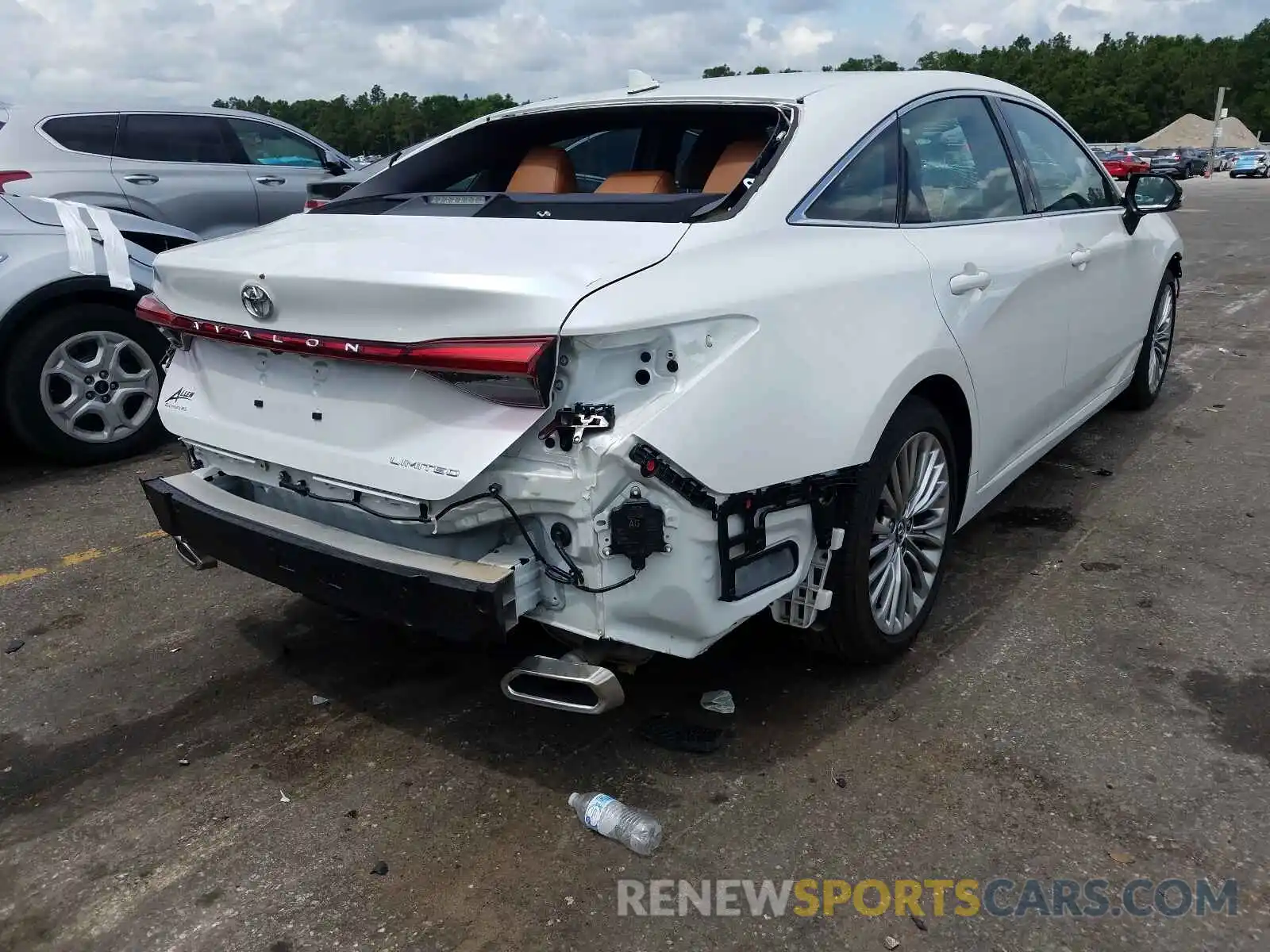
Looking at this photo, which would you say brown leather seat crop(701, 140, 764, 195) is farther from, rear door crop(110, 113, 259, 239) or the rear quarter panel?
rear door crop(110, 113, 259, 239)

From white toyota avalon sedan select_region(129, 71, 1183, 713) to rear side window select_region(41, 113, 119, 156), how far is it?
4971mm

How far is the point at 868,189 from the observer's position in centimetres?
299

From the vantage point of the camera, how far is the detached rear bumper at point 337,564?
2293mm

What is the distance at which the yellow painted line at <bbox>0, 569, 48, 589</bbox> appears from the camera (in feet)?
13.5

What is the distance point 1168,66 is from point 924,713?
111784 millimetres

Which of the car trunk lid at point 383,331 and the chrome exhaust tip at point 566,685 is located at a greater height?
the car trunk lid at point 383,331

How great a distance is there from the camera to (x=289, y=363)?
105 inches

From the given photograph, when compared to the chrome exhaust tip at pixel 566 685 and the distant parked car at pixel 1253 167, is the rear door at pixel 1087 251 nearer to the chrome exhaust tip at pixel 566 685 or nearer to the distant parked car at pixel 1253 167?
the chrome exhaust tip at pixel 566 685

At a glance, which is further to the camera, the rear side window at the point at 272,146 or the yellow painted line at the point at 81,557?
the rear side window at the point at 272,146

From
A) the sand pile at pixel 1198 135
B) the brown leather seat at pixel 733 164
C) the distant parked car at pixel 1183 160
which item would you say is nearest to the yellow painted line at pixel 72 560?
the brown leather seat at pixel 733 164

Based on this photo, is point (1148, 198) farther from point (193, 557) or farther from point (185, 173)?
point (185, 173)

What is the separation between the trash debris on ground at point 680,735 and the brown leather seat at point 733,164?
1.58m

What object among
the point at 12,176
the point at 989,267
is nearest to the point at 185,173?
the point at 12,176

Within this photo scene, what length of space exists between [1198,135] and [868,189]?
93.0 meters
